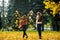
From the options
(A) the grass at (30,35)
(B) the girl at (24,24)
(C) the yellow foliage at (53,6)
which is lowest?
(A) the grass at (30,35)

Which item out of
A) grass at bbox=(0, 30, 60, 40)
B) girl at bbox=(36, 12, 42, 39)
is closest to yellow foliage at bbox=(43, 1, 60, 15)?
girl at bbox=(36, 12, 42, 39)

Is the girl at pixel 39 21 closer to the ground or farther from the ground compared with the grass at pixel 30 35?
farther from the ground

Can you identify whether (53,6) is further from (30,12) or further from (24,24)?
(24,24)

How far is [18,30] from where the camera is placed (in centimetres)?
179

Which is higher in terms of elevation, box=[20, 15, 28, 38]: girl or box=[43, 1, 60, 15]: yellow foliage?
box=[43, 1, 60, 15]: yellow foliage

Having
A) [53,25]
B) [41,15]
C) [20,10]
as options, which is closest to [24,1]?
[20,10]

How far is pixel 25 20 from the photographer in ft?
5.87

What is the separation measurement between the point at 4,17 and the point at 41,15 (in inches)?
16.9

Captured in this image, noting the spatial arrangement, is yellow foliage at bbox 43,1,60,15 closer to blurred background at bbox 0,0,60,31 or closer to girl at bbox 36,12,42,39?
blurred background at bbox 0,0,60,31

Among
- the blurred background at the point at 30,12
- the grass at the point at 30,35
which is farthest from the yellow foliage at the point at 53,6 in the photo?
the grass at the point at 30,35

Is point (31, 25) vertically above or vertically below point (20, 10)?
below

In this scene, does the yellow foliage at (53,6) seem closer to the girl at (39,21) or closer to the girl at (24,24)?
the girl at (39,21)

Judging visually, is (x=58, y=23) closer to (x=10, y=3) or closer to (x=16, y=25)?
(x=16, y=25)

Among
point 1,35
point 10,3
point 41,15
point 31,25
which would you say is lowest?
point 1,35
